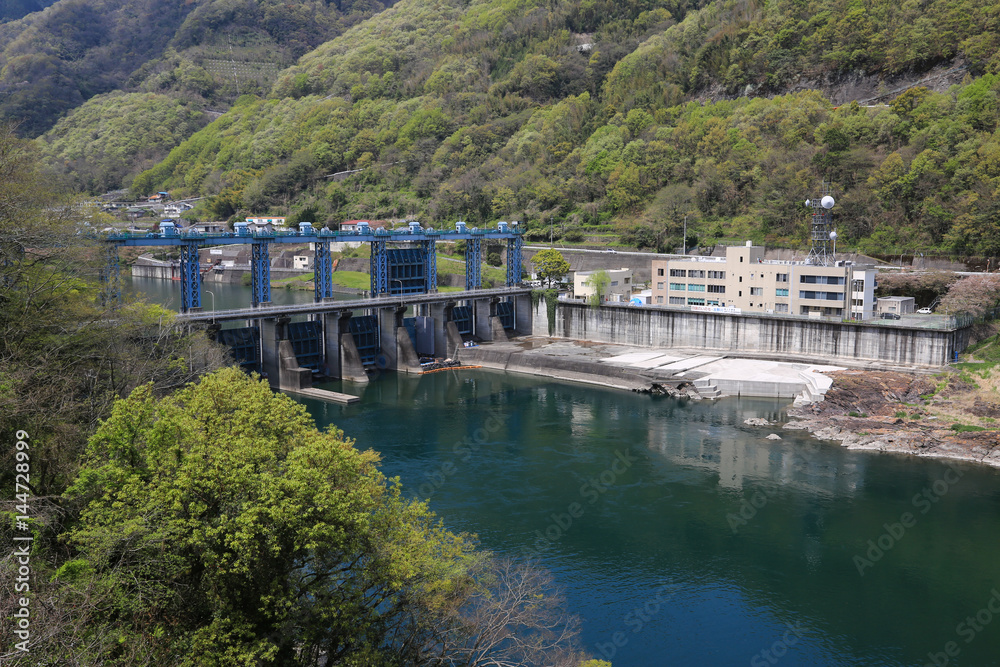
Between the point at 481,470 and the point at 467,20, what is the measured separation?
152 metres

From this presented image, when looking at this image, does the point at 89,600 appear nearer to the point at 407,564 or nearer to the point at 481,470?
the point at 407,564

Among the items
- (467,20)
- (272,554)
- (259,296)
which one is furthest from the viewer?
(467,20)

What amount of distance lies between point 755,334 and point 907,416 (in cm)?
1619

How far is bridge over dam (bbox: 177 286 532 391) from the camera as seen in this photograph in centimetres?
5297

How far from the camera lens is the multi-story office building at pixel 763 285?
55.1 metres

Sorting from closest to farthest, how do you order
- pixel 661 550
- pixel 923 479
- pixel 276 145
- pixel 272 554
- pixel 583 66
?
pixel 272 554, pixel 661 550, pixel 923 479, pixel 583 66, pixel 276 145

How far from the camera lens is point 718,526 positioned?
30766 mm

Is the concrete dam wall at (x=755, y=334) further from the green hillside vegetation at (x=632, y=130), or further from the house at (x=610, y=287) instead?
the green hillside vegetation at (x=632, y=130)

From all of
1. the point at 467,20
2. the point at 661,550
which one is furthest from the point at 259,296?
the point at 467,20

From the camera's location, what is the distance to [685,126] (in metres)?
97.4

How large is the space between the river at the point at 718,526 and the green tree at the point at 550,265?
84.7 ft

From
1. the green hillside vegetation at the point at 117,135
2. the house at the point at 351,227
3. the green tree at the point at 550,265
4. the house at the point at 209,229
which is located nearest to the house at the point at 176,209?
the house at the point at 209,229

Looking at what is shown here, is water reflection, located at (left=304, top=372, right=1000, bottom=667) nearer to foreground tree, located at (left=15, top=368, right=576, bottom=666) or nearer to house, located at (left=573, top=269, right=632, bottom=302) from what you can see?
foreground tree, located at (left=15, top=368, right=576, bottom=666)

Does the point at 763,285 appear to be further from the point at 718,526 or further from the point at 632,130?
the point at 632,130
